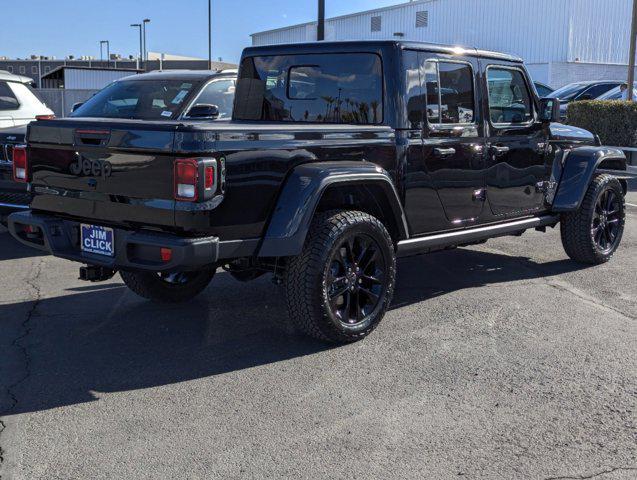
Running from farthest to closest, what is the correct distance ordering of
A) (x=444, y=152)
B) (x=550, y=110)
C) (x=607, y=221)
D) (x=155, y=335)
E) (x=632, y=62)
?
(x=632, y=62), (x=607, y=221), (x=550, y=110), (x=444, y=152), (x=155, y=335)

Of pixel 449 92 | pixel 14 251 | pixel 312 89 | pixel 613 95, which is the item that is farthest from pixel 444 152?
pixel 613 95

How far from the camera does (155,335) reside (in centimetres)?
Answer: 509

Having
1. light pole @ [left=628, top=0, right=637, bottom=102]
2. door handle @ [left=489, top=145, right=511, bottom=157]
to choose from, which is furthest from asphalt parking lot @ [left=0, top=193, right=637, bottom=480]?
light pole @ [left=628, top=0, right=637, bottom=102]

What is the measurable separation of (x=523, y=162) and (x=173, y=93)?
387cm

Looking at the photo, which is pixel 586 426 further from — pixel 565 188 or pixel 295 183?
pixel 565 188

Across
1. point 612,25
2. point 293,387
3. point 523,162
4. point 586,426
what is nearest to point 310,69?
point 523,162

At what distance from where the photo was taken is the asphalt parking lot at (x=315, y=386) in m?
3.32

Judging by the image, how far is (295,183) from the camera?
14.8 ft

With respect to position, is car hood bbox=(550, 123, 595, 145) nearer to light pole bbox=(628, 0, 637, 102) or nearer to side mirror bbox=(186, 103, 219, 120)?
side mirror bbox=(186, 103, 219, 120)

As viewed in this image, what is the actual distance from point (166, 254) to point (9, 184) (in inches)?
179

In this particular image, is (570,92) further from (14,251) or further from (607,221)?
(14,251)

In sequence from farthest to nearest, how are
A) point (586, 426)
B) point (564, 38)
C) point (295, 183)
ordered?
point (564, 38) < point (295, 183) < point (586, 426)

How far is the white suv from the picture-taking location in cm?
955

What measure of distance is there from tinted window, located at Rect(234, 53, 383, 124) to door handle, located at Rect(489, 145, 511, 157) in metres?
1.17
